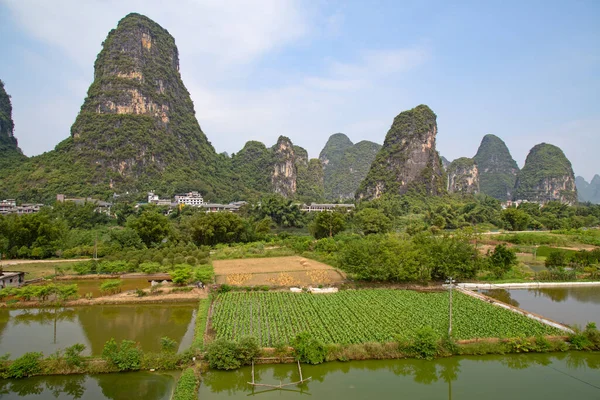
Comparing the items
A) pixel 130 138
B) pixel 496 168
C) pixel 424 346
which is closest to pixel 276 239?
pixel 424 346

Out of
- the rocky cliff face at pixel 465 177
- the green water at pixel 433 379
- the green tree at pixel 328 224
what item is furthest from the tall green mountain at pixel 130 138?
the rocky cliff face at pixel 465 177

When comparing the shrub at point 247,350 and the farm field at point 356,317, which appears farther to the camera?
the farm field at point 356,317

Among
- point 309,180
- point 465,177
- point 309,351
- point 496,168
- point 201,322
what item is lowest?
point 201,322

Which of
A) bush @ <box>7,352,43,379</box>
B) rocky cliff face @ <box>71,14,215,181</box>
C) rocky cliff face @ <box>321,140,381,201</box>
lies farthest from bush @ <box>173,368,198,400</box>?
rocky cliff face @ <box>321,140,381,201</box>

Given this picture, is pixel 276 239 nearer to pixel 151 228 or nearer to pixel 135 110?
pixel 151 228

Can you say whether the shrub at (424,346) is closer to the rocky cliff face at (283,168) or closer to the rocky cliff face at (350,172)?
the rocky cliff face at (283,168)

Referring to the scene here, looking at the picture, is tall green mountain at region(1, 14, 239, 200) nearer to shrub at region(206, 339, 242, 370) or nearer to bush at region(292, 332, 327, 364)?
shrub at region(206, 339, 242, 370)
